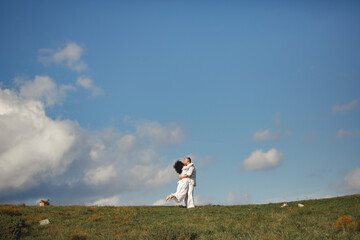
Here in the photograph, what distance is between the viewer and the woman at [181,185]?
26372 mm

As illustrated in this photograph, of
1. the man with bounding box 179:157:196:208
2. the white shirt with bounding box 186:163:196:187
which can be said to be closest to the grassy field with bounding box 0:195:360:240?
the man with bounding box 179:157:196:208

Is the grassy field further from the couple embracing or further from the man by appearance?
the man

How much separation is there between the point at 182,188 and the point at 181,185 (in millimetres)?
289

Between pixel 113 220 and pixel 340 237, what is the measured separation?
12271mm

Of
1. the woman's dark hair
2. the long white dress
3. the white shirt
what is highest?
the woman's dark hair

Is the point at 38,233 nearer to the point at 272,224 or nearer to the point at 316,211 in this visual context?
the point at 272,224

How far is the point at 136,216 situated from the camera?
21.5 meters

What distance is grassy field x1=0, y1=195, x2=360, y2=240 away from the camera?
14793 millimetres

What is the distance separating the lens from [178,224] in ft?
59.2

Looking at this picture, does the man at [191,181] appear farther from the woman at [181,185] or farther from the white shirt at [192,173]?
the woman at [181,185]

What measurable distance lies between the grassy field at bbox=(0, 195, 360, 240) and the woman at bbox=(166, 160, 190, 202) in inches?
98.8

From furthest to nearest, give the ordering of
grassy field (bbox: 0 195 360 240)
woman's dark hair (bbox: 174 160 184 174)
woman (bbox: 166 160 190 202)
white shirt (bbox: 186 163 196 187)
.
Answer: woman's dark hair (bbox: 174 160 184 174) < white shirt (bbox: 186 163 196 187) < woman (bbox: 166 160 190 202) < grassy field (bbox: 0 195 360 240)

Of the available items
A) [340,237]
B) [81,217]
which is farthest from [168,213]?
[340,237]

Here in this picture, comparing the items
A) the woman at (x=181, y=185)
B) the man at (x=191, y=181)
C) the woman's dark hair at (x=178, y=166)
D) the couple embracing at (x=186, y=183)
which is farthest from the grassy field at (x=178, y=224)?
the woman's dark hair at (x=178, y=166)
